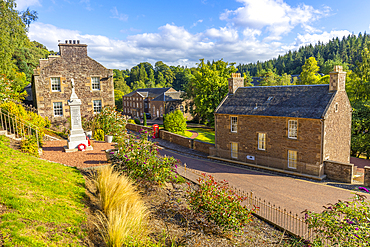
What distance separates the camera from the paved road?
14.1 m

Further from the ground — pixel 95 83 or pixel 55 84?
pixel 95 83

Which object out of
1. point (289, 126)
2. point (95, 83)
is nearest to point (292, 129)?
point (289, 126)

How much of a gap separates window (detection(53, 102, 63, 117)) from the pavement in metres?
16.5

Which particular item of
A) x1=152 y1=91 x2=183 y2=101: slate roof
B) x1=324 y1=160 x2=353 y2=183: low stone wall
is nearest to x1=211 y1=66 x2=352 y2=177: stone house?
x1=324 y1=160 x2=353 y2=183: low stone wall

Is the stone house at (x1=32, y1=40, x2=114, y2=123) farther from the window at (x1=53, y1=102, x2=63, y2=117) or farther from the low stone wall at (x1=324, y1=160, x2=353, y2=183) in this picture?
the low stone wall at (x1=324, y1=160, x2=353, y2=183)

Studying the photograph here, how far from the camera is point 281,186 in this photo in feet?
56.1

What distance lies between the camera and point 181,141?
3241 centimetres

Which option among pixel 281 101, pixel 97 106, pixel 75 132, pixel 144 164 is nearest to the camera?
pixel 144 164

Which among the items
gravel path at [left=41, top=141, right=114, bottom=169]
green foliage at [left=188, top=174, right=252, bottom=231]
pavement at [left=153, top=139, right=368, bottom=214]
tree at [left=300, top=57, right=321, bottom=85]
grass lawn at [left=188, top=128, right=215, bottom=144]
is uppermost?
tree at [left=300, top=57, right=321, bottom=85]

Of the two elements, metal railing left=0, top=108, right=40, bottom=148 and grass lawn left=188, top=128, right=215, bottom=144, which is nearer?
metal railing left=0, top=108, right=40, bottom=148

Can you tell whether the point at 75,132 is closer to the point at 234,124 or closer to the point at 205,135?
the point at 234,124

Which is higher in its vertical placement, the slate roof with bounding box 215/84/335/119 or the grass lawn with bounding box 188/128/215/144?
the slate roof with bounding box 215/84/335/119

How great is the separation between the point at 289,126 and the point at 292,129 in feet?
1.25

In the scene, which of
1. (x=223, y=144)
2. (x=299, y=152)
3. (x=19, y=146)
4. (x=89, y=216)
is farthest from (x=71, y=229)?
(x=223, y=144)
